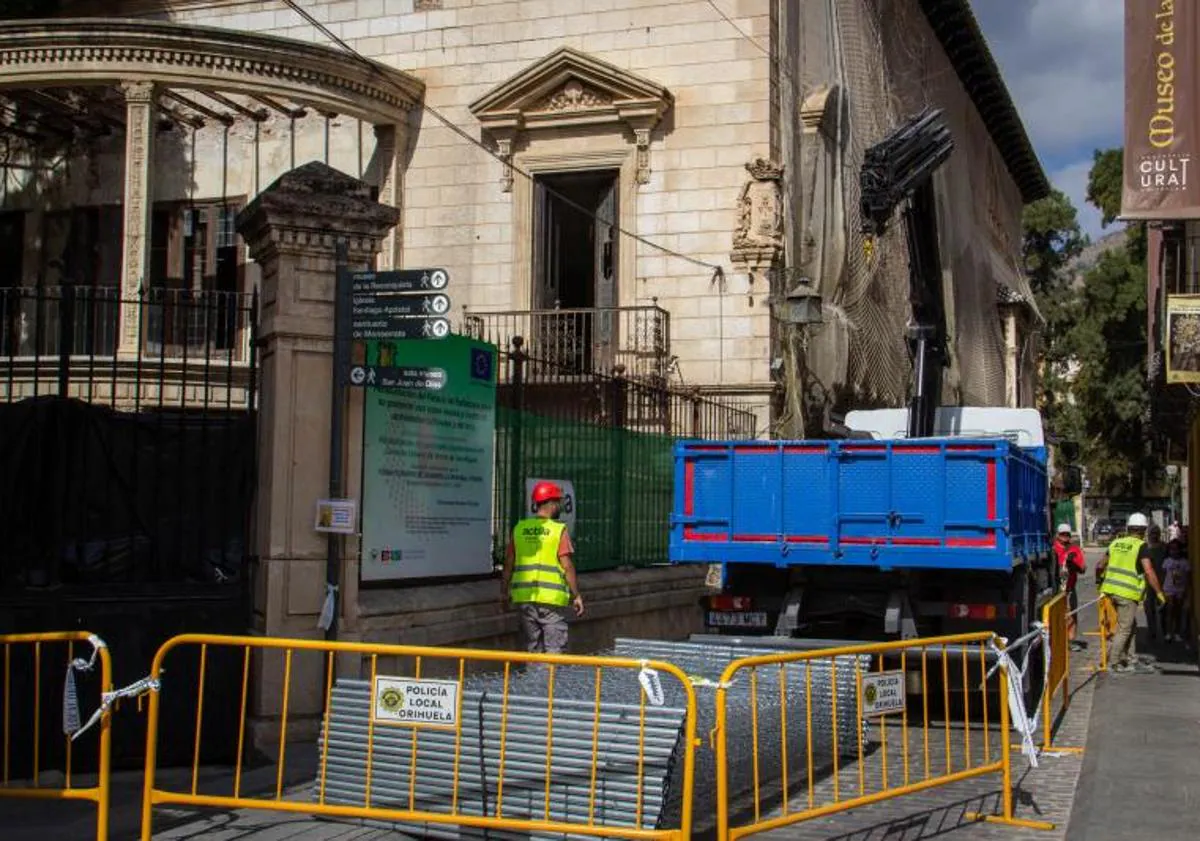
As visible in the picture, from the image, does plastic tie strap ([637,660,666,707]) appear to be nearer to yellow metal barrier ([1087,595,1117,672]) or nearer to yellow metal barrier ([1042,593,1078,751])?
yellow metal barrier ([1042,593,1078,751])

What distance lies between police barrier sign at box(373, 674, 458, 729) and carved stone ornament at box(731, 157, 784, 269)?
41.4 ft

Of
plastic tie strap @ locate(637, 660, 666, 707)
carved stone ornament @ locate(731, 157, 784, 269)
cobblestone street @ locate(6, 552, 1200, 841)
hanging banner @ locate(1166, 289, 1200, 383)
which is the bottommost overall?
cobblestone street @ locate(6, 552, 1200, 841)

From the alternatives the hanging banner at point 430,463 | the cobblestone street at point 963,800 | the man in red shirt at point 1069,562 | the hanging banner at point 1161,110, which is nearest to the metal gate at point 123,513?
the hanging banner at point 430,463

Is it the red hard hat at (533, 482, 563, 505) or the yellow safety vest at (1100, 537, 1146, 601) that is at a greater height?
the red hard hat at (533, 482, 563, 505)

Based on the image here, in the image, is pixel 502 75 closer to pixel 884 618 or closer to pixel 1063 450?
pixel 1063 450

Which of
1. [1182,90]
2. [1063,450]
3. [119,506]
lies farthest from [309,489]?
[1063,450]

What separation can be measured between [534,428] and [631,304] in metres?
6.97

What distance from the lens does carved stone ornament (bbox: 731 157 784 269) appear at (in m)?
18.2

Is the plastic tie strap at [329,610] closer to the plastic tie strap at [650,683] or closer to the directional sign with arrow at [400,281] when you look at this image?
the directional sign with arrow at [400,281]

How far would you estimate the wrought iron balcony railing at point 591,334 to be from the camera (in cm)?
1859

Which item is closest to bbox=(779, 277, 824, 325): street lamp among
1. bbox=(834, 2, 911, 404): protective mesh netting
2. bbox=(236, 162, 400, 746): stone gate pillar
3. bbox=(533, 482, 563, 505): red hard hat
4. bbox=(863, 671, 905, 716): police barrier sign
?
bbox=(834, 2, 911, 404): protective mesh netting

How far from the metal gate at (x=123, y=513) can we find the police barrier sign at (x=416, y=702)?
271cm

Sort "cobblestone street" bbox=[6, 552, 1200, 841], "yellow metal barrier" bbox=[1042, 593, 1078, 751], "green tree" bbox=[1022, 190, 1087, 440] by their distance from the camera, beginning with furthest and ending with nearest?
"green tree" bbox=[1022, 190, 1087, 440]
"yellow metal barrier" bbox=[1042, 593, 1078, 751]
"cobblestone street" bbox=[6, 552, 1200, 841]

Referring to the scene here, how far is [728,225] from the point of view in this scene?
61.1 feet
